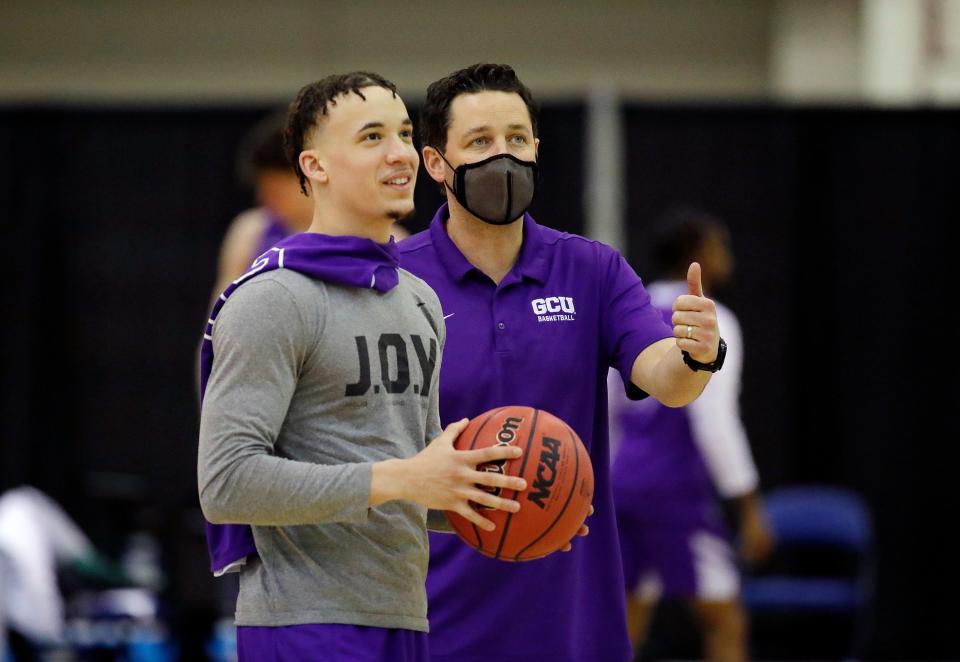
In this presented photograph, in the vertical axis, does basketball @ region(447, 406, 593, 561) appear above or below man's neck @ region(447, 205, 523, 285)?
below

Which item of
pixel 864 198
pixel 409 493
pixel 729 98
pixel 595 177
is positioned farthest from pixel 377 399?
pixel 729 98

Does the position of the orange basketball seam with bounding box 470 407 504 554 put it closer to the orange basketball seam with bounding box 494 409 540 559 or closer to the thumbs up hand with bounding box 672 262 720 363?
the orange basketball seam with bounding box 494 409 540 559

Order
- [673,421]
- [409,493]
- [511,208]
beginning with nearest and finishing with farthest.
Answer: [409,493] < [511,208] < [673,421]

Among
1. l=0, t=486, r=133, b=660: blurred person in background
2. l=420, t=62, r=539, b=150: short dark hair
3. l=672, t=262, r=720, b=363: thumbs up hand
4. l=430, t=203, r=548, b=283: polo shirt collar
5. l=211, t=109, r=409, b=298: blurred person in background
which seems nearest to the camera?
l=672, t=262, r=720, b=363: thumbs up hand

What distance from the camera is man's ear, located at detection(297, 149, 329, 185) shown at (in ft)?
9.54

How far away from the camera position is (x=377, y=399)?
282 cm

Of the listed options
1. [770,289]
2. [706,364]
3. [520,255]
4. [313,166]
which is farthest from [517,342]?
[770,289]

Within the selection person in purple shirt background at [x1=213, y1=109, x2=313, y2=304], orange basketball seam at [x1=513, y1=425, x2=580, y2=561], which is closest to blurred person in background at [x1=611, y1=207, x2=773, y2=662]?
person in purple shirt background at [x1=213, y1=109, x2=313, y2=304]

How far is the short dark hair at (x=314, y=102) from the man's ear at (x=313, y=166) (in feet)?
0.12

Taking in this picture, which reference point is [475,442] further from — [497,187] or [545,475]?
[497,187]

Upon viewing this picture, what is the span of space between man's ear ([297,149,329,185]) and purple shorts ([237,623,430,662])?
84 centimetres

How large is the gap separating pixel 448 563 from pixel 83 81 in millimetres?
8429

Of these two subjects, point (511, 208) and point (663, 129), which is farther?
point (663, 129)

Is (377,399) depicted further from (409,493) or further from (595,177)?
(595,177)
